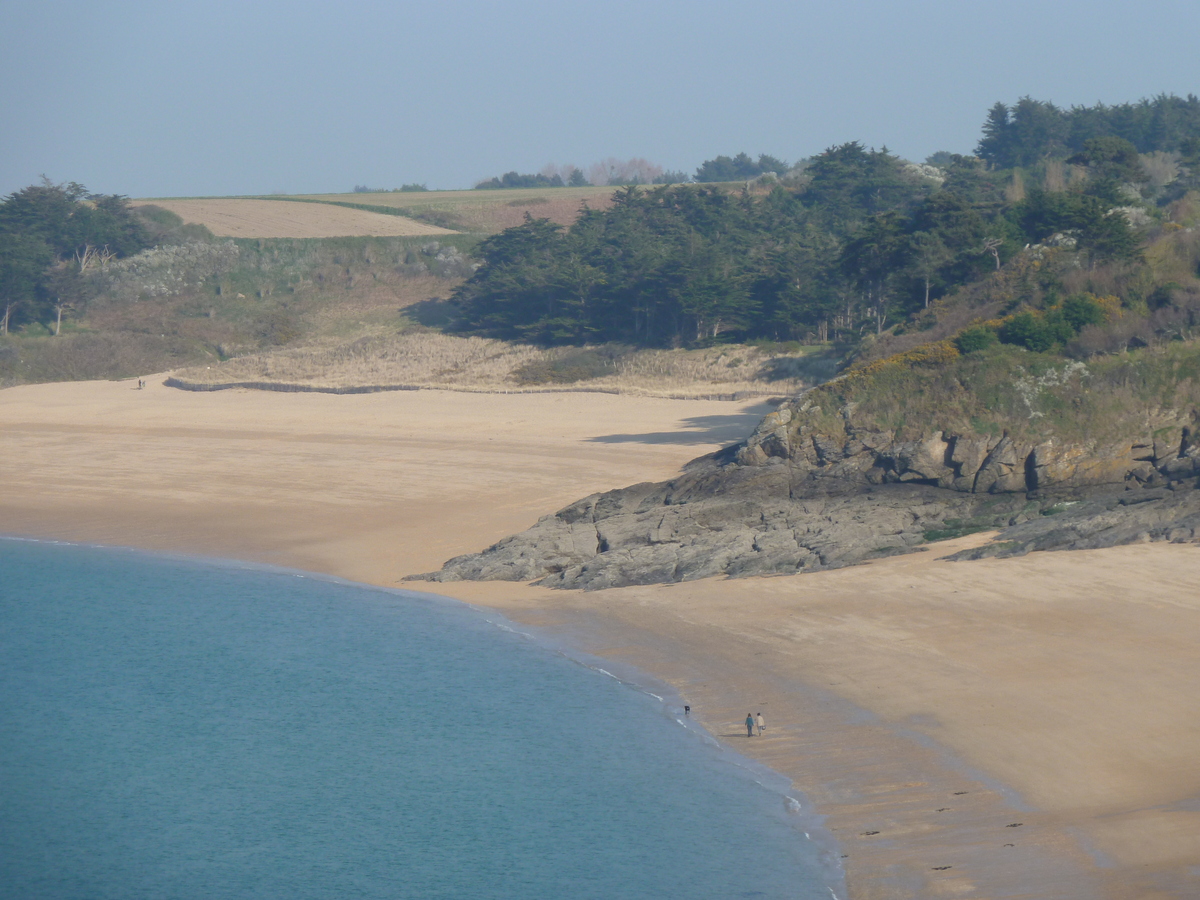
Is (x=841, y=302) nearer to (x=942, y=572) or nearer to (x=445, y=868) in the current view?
(x=942, y=572)

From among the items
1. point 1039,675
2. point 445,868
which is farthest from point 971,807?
point 445,868

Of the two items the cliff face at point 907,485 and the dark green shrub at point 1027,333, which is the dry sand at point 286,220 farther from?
the cliff face at point 907,485

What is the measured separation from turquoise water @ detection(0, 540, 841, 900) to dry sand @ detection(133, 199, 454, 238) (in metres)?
59.8

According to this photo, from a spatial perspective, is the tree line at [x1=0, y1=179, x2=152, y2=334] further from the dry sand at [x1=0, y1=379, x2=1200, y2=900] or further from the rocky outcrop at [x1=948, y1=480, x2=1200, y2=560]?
the rocky outcrop at [x1=948, y1=480, x2=1200, y2=560]

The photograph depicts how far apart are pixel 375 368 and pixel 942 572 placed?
34.6m

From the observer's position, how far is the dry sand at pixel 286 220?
78.8 meters

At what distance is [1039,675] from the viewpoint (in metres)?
15.0

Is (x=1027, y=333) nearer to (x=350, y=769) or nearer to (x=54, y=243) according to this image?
(x=350, y=769)

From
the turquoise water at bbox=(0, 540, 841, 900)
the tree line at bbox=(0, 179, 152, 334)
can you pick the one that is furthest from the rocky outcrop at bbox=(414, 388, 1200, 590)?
the tree line at bbox=(0, 179, 152, 334)

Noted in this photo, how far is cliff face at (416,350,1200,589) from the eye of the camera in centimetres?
2078

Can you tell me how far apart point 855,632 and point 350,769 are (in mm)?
7164

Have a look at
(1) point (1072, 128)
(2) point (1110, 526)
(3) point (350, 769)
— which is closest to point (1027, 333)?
(2) point (1110, 526)

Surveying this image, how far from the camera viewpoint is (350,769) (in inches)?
568

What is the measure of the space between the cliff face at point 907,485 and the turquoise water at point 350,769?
3398mm
